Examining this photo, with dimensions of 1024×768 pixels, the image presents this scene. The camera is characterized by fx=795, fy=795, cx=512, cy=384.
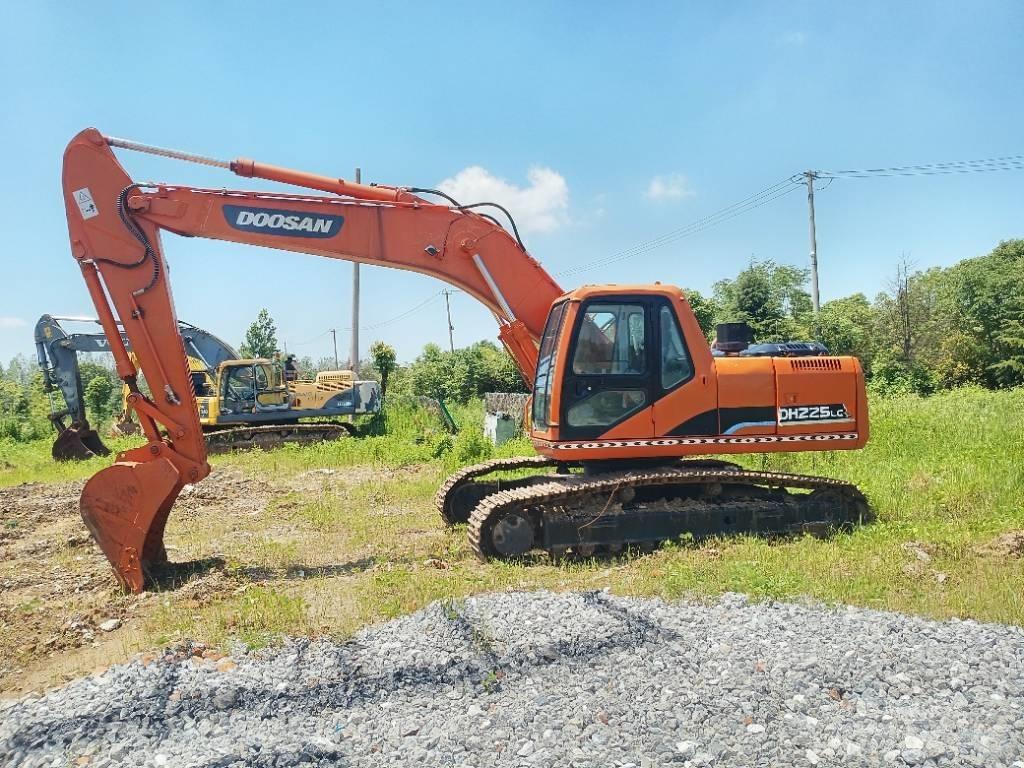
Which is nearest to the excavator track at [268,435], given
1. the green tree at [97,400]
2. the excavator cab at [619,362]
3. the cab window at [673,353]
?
the excavator cab at [619,362]

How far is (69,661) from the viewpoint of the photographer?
5.29m

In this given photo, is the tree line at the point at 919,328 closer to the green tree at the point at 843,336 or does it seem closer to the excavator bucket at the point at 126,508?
the green tree at the point at 843,336

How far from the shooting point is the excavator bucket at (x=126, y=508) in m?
6.72

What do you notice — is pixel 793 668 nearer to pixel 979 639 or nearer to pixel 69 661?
pixel 979 639

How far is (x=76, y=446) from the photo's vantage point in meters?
17.7

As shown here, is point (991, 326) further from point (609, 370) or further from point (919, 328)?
point (609, 370)

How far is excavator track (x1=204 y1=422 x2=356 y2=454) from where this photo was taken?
720 inches

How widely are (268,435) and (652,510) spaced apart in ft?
44.2

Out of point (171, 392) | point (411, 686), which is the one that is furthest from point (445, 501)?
point (411, 686)

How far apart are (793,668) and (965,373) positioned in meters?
29.8

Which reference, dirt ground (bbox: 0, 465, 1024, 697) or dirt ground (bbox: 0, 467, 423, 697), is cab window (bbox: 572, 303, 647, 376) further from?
dirt ground (bbox: 0, 467, 423, 697)

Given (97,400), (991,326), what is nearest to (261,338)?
(97,400)

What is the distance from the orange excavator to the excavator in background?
1174cm

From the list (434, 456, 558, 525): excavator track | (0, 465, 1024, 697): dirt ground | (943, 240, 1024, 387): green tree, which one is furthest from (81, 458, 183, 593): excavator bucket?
(943, 240, 1024, 387): green tree
